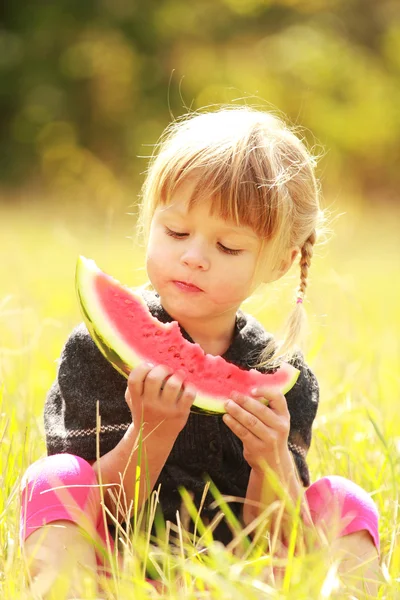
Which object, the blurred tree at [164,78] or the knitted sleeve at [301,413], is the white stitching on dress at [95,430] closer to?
the knitted sleeve at [301,413]

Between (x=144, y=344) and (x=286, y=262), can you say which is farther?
(x=286, y=262)

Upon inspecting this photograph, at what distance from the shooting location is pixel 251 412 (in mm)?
2289

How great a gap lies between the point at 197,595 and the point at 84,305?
2.85 feet

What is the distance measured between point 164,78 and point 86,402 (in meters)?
17.6

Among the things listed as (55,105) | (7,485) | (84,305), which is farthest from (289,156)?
(55,105)

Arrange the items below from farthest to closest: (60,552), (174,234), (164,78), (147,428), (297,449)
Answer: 1. (164,78)
2. (297,449)
3. (174,234)
4. (147,428)
5. (60,552)

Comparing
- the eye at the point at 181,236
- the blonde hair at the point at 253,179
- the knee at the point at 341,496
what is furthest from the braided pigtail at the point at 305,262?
the knee at the point at 341,496

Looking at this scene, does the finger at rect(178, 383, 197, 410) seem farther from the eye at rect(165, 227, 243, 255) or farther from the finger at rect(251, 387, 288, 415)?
the eye at rect(165, 227, 243, 255)

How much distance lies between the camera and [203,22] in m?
20.1

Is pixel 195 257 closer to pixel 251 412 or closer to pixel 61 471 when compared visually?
pixel 251 412

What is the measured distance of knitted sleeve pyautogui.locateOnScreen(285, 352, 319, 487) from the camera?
2646mm

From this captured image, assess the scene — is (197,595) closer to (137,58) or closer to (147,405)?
(147,405)

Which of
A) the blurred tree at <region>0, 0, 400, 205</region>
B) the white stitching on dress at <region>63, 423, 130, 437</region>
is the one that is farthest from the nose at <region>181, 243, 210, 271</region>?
the blurred tree at <region>0, 0, 400, 205</region>

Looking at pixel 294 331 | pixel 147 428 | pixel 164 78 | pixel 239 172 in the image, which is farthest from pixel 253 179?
pixel 164 78
